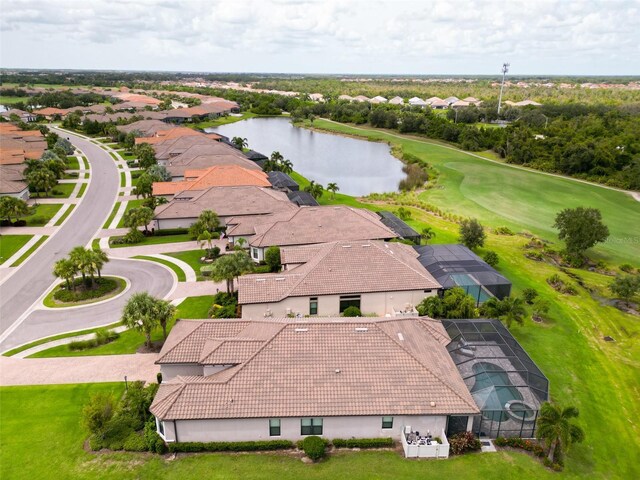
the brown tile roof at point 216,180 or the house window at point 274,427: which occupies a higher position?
the brown tile roof at point 216,180

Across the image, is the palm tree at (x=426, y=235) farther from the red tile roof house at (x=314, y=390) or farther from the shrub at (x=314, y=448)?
the shrub at (x=314, y=448)

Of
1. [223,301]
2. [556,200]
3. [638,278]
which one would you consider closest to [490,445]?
[223,301]

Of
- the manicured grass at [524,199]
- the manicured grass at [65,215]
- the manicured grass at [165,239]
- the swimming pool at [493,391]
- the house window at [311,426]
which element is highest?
the swimming pool at [493,391]

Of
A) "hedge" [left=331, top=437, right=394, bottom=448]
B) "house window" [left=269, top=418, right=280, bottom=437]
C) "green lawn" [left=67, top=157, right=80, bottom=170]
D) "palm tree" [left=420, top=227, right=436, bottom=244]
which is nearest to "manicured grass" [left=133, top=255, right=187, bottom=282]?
"house window" [left=269, top=418, right=280, bottom=437]

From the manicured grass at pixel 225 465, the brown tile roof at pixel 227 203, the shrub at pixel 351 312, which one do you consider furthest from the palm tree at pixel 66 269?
the shrub at pixel 351 312

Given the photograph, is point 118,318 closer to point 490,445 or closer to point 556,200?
point 490,445

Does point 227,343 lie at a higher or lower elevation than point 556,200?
higher
